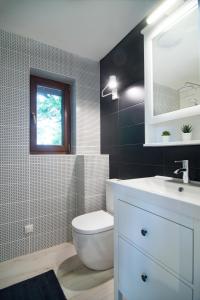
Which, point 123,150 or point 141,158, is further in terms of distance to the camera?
point 123,150

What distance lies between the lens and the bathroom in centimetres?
93

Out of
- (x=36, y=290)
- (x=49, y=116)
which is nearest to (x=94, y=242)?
(x=36, y=290)

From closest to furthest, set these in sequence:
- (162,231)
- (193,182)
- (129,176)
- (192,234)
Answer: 1. (192,234)
2. (162,231)
3. (193,182)
4. (129,176)

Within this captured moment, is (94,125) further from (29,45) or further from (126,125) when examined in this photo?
(29,45)

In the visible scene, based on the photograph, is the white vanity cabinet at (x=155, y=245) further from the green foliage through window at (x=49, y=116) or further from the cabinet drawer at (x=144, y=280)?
the green foliage through window at (x=49, y=116)

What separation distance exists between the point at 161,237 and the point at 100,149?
5.09 ft

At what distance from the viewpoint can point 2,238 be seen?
1.66 meters

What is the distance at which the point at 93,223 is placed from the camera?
152cm

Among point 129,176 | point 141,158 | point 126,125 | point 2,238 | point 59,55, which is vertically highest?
point 59,55

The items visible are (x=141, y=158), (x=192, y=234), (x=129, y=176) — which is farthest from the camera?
(x=129, y=176)

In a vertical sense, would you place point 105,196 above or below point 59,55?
below

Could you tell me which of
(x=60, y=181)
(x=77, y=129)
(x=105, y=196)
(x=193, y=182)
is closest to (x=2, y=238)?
(x=60, y=181)

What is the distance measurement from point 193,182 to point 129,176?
2.24 feet

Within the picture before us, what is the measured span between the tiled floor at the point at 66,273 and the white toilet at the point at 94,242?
11cm
